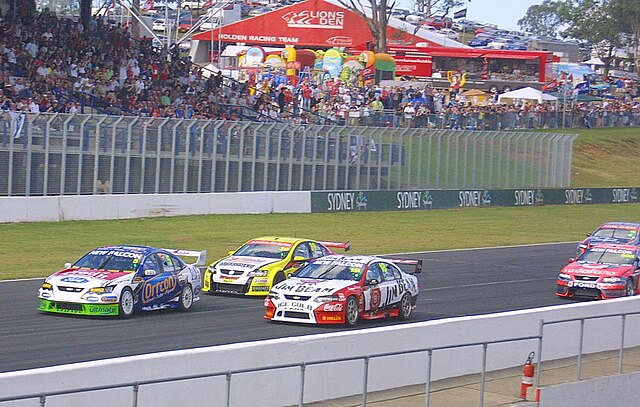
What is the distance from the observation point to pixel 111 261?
19.6m

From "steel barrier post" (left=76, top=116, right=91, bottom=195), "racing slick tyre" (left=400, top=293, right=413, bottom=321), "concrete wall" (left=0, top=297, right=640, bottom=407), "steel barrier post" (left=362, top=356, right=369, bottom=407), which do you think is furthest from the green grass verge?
"steel barrier post" (left=362, top=356, right=369, bottom=407)

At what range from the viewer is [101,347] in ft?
53.1

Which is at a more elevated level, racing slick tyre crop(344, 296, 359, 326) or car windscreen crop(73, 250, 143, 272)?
car windscreen crop(73, 250, 143, 272)

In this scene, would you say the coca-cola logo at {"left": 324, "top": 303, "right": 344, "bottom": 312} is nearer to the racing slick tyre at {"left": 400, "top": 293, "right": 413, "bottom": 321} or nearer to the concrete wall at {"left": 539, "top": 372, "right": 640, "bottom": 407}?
the racing slick tyre at {"left": 400, "top": 293, "right": 413, "bottom": 321}

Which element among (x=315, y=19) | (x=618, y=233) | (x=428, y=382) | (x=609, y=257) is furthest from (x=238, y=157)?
(x=315, y=19)

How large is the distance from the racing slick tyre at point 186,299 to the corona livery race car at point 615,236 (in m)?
10.9

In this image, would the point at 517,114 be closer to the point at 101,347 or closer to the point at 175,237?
the point at 175,237

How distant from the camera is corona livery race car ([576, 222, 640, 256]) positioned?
27.7 metres

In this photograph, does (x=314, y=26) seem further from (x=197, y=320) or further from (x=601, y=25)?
(x=197, y=320)

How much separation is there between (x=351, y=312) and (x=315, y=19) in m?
75.3

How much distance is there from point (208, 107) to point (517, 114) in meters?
26.6

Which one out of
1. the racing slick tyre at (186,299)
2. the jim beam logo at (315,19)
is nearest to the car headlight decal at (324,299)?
the racing slick tyre at (186,299)

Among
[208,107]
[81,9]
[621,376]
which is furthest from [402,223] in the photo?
[621,376]

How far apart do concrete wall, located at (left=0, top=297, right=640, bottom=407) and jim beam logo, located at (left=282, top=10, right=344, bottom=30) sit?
76217mm
